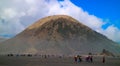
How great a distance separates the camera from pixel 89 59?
319ft

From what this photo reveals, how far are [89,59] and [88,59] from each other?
3335 mm

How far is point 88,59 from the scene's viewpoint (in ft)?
309
